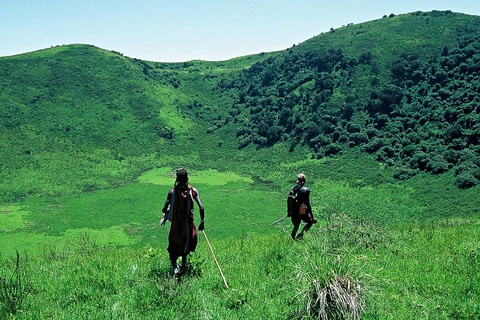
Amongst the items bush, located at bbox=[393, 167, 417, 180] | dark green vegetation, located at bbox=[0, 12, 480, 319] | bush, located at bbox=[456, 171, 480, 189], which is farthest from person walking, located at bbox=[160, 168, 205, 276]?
bush, located at bbox=[393, 167, 417, 180]

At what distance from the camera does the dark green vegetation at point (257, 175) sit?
19.7 ft

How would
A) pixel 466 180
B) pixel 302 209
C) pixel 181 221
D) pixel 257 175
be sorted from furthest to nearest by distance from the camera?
pixel 257 175 < pixel 466 180 < pixel 302 209 < pixel 181 221

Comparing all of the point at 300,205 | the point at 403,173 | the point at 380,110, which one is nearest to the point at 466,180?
the point at 403,173

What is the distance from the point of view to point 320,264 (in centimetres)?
542

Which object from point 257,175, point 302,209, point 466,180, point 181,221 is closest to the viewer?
point 181,221

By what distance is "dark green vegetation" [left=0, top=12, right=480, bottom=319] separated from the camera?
601 centimetres

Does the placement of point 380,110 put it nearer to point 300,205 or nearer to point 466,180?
point 466,180

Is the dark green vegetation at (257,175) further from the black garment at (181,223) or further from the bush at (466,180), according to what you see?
the black garment at (181,223)

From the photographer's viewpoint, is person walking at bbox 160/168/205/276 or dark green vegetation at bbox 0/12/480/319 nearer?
dark green vegetation at bbox 0/12/480/319

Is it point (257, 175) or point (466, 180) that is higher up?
point (466, 180)

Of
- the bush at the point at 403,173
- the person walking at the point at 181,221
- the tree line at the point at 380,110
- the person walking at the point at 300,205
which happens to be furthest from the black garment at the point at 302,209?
the bush at the point at 403,173

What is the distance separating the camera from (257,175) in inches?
2699

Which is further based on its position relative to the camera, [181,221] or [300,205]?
[300,205]

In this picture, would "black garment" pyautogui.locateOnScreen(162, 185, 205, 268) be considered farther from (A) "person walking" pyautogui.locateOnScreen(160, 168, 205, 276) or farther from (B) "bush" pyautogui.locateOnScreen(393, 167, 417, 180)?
(B) "bush" pyautogui.locateOnScreen(393, 167, 417, 180)
